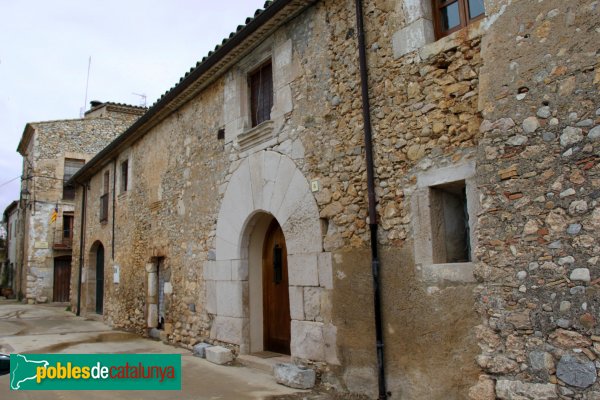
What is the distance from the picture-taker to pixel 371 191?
434 centimetres

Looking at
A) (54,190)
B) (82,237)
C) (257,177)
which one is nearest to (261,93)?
(257,177)

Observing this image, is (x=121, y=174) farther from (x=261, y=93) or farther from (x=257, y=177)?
(x=257, y=177)

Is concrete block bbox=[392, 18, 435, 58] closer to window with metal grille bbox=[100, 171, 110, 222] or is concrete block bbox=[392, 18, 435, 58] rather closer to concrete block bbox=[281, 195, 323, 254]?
concrete block bbox=[281, 195, 323, 254]

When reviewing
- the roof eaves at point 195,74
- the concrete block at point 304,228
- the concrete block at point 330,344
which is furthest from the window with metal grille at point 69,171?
the concrete block at point 330,344

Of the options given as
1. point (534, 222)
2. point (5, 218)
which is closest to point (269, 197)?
point (534, 222)

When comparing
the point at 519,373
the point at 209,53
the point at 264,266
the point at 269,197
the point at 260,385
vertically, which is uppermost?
the point at 209,53

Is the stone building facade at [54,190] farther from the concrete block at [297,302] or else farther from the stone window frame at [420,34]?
the stone window frame at [420,34]

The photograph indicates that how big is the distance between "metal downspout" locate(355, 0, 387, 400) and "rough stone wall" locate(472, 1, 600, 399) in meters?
0.93

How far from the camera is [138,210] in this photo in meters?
9.70

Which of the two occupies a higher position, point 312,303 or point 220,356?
point 312,303

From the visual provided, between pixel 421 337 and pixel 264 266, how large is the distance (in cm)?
290

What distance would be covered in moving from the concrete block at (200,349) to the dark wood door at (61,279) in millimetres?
14925

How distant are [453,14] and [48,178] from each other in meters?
18.7

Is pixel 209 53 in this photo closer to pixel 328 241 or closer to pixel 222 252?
pixel 222 252
